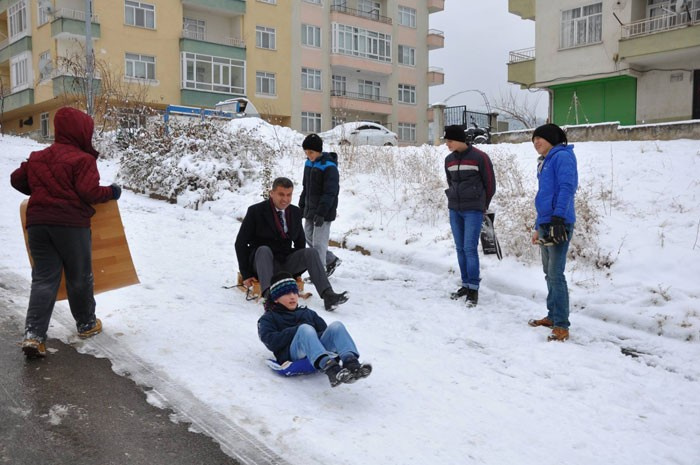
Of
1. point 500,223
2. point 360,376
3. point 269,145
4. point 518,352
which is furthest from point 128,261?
point 269,145

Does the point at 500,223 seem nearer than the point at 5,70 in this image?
Yes

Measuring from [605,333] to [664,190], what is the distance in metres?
4.57

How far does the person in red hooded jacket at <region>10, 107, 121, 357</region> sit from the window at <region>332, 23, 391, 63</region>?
3963 centimetres

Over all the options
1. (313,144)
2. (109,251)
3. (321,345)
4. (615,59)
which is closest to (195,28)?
(615,59)

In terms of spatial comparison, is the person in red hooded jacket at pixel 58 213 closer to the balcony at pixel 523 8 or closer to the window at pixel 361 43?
the balcony at pixel 523 8

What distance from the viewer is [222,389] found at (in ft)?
13.8

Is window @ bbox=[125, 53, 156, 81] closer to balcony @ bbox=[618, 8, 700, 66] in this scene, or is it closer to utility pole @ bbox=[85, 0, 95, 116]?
utility pole @ bbox=[85, 0, 95, 116]

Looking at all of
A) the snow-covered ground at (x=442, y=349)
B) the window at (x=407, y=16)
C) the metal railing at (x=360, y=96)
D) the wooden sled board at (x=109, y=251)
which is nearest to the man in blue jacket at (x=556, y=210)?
the snow-covered ground at (x=442, y=349)

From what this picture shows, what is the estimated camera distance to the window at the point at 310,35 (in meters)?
41.4

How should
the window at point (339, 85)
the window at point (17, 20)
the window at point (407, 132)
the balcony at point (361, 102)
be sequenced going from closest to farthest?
the window at point (17, 20) < the balcony at point (361, 102) < the window at point (339, 85) < the window at point (407, 132)

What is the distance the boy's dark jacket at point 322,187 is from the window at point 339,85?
36635 mm

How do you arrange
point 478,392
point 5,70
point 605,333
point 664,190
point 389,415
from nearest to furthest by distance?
point 389,415, point 478,392, point 605,333, point 664,190, point 5,70

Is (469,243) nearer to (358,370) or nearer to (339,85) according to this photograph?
(358,370)

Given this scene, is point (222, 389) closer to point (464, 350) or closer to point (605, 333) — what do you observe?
point (464, 350)
